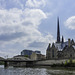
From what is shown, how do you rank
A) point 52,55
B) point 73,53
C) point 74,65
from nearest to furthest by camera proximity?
1. point 74,65
2. point 73,53
3. point 52,55

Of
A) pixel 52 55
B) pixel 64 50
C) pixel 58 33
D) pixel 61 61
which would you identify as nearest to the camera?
pixel 61 61

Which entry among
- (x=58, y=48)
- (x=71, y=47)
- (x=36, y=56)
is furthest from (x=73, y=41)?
(x=36, y=56)

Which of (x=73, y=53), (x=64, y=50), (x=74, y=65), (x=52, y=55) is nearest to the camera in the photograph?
(x=74, y=65)

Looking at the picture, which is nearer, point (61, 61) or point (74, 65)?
point (74, 65)

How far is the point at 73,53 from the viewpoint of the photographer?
100 m

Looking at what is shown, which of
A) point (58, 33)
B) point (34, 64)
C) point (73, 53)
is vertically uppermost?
point (58, 33)

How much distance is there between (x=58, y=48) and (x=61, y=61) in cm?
2810

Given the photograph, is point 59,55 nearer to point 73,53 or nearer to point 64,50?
point 64,50

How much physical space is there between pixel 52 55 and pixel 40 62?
16128 mm

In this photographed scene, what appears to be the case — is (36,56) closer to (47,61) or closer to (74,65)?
(47,61)

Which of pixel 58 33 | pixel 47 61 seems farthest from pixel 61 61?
pixel 58 33

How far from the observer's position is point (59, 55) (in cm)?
11362

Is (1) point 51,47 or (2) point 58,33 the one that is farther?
(2) point 58,33

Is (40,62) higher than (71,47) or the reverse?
the reverse
